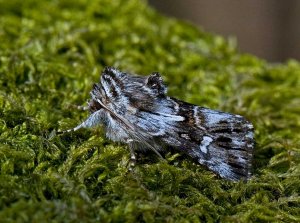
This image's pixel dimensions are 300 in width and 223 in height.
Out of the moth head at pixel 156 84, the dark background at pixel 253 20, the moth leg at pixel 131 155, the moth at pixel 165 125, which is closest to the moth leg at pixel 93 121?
the moth at pixel 165 125

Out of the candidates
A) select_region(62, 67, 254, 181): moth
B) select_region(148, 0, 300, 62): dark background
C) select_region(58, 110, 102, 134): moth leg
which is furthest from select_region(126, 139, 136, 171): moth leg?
select_region(148, 0, 300, 62): dark background

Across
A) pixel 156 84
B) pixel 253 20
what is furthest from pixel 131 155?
pixel 253 20

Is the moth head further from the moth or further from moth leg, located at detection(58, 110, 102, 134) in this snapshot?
moth leg, located at detection(58, 110, 102, 134)

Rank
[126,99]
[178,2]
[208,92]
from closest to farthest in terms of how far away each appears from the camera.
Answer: [126,99] < [208,92] < [178,2]

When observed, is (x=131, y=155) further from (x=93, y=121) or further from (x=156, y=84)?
(x=156, y=84)

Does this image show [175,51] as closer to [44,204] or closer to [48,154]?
[48,154]

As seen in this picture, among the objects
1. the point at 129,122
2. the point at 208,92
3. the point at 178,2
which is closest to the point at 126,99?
the point at 129,122
